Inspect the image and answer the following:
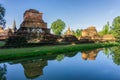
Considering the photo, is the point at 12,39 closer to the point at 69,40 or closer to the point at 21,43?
the point at 21,43

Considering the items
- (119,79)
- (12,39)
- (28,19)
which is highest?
(28,19)

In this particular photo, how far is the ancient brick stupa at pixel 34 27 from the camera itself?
134 ft

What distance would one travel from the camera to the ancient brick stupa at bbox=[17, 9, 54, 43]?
40825mm

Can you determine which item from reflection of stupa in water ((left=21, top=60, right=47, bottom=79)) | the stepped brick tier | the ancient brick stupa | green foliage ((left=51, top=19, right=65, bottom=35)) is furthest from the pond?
green foliage ((left=51, top=19, right=65, bottom=35))

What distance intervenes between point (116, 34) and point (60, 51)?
46020 mm

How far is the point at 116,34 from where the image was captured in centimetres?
6906

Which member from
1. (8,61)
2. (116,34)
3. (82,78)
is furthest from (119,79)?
(116,34)

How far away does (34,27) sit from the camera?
44.8 metres

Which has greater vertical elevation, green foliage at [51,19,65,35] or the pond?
green foliage at [51,19,65,35]

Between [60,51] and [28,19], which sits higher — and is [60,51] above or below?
below

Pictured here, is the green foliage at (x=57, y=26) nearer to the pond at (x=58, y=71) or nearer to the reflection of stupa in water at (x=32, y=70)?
the pond at (x=58, y=71)

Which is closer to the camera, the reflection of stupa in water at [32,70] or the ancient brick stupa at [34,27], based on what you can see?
the reflection of stupa in water at [32,70]

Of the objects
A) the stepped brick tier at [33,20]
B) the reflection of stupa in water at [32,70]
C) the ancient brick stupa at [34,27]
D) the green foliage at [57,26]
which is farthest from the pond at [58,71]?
the green foliage at [57,26]

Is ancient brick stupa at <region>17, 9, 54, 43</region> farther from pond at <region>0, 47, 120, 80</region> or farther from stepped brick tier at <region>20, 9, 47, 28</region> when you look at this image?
pond at <region>0, 47, 120, 80</region>
